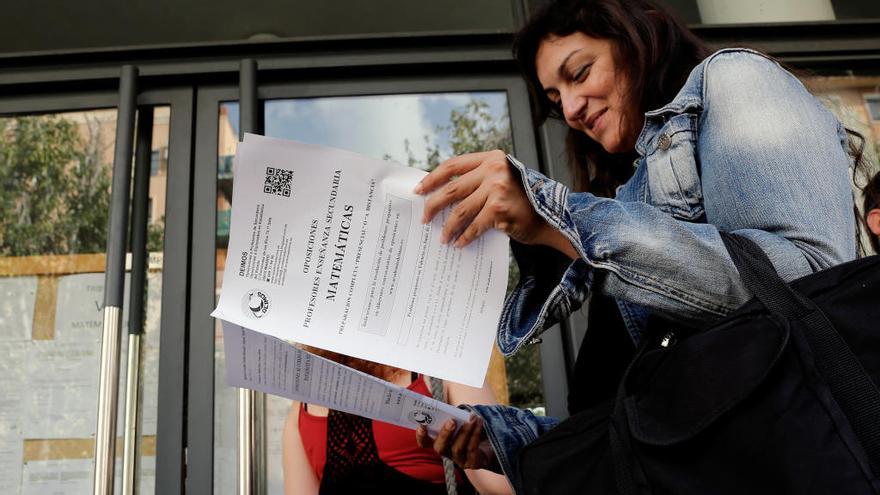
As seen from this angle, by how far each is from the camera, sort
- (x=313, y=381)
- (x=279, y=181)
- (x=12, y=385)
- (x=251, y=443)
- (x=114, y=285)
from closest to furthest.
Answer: (x=279, y=181) < (x=313, y=381) < (x=251, y=443) < (x=114, y=285) < (x=12, y=385)

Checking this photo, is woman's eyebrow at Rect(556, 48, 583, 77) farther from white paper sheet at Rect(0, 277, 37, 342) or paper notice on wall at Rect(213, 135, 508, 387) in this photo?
white paper sheet at Rect(0, 277, 37, 342)

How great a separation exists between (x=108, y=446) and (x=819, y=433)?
1.52m

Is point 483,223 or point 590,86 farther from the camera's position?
point 590,86

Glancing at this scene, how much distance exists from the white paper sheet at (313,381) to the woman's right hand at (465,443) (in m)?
0.05

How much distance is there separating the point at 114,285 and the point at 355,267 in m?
1.18

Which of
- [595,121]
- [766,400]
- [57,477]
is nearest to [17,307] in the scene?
[57,477]

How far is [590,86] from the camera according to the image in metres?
1.11

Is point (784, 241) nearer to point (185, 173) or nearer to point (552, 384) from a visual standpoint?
point (552, 384)

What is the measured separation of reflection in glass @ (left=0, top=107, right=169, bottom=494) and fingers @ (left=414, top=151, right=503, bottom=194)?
1.30m

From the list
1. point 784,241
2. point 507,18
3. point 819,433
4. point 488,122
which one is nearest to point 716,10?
point 507,18

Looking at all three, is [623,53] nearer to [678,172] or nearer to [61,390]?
[678,172]

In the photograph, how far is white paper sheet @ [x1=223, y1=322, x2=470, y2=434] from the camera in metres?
0.79

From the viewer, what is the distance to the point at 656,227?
0.57 metres

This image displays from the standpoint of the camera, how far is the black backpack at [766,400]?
48 centimetres
